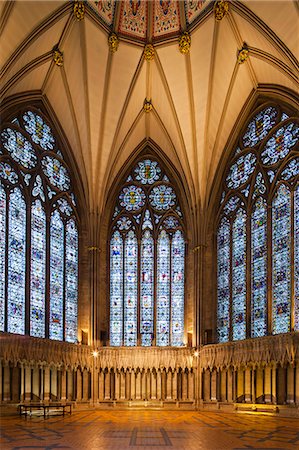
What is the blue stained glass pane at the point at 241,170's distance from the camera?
27.5 metres

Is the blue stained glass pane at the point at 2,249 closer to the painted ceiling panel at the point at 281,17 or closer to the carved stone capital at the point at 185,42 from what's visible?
the carved stone capital at the point at 185,42

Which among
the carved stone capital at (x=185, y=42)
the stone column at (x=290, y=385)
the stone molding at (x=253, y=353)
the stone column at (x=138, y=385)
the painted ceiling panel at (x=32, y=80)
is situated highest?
the carved stone capital at (x=185, y=42)

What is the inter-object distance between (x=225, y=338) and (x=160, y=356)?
3408mm

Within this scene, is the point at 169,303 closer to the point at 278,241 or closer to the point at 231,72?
the point at 278,241

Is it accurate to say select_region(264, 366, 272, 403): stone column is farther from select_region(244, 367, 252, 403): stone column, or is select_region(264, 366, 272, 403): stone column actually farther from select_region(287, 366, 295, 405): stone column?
select_region(287, 366, 295, 405): stone column

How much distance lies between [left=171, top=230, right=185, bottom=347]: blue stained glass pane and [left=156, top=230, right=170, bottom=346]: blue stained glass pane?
0.27 meters

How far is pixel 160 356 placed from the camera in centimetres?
2769

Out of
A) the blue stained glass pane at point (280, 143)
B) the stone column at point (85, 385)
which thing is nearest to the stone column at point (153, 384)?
the stone column at point (85, 385)

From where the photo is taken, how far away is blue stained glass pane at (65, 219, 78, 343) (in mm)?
27500

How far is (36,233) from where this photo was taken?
1032 inches

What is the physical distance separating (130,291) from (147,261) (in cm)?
187

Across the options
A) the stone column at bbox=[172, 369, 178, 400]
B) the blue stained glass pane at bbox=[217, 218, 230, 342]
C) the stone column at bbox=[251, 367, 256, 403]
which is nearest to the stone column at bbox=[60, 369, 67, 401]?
the stone column at bbox=[172, 369, 178, 400]

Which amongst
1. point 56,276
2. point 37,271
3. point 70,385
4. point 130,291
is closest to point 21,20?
point 37,271

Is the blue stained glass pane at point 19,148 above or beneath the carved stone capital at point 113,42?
beneath
